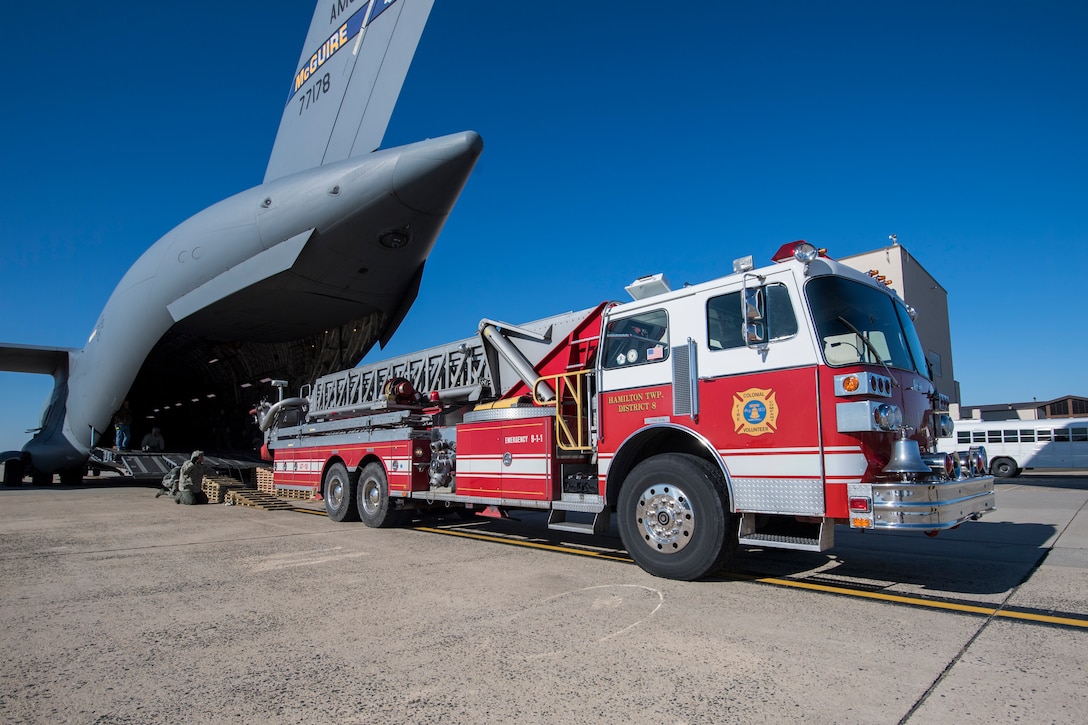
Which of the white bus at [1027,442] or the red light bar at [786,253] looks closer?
the red light bar at [786,253]

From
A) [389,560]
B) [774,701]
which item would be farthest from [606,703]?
[389,560]

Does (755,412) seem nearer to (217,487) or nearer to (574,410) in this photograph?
(574,410)

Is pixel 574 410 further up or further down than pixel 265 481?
further up

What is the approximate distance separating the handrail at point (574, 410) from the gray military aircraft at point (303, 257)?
31.1 ft

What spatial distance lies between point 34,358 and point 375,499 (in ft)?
90.5

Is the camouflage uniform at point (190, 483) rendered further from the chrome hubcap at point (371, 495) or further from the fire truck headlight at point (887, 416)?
the fire truck headlight at point (887, 416)

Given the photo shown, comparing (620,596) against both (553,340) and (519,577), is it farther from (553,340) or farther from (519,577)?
(553,340)

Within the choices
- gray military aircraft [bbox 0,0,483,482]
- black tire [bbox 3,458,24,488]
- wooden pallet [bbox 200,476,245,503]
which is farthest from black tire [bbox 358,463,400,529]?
black tire [bbox 3,458,24,488]

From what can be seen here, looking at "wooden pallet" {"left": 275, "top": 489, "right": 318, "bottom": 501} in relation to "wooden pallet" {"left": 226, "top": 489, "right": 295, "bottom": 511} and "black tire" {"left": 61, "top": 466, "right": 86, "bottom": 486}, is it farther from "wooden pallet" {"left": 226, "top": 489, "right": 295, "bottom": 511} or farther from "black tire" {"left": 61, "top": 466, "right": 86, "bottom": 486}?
"black tire" {"left": 61, "top": 466, "right": 86, "bottom": 486}

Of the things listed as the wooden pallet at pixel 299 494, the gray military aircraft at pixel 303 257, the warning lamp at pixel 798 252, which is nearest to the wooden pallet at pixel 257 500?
the wooden pallet at pixel 299 494

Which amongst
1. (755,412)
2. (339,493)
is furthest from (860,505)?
(339,493)

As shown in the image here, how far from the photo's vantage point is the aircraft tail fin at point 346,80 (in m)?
17.1

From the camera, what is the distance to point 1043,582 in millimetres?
5586

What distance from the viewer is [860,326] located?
5547 millimetres
